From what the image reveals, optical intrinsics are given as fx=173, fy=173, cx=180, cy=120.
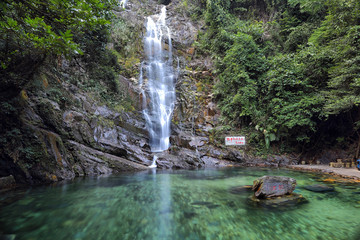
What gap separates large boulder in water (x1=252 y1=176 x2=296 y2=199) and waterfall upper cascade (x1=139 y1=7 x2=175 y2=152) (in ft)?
30.6

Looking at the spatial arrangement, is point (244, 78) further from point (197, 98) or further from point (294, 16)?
point (294, 16)

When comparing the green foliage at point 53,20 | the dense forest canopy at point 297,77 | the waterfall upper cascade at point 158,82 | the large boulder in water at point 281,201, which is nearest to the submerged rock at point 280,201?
the large boulder in water at point 281,201

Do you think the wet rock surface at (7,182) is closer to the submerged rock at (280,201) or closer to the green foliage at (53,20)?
the green foliage at (53,20)

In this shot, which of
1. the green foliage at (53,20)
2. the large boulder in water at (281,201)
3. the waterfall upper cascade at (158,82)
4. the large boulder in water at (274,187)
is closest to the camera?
the green foliage at (53,20)

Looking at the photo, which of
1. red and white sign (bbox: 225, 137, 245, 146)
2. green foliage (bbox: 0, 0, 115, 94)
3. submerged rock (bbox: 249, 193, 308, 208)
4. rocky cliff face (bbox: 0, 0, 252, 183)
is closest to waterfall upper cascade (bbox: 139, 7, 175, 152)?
rocky cliff face (bbox: 0, 0, 252, 183)

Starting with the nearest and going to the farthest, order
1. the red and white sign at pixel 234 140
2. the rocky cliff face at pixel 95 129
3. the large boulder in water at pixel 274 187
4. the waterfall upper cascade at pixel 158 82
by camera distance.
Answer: the large boulder in water at pixel 274 187 → the rocky cliff face at pixel 95 129 → the red and white sign at pixel 234 140 → the waterfall upper cascade at pixel 158 82

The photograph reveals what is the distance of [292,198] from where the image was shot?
423 centimetres

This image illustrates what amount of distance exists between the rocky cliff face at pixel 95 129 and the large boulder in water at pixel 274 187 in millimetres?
6799

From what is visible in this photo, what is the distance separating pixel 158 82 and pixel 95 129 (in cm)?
903

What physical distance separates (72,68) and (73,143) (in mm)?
6052

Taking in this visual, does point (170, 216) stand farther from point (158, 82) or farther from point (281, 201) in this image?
point (158, 82)

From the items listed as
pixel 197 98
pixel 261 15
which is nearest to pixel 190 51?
pixel 197 98

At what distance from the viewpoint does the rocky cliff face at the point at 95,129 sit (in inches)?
228

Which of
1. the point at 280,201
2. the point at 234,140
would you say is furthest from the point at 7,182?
the point at 234,140
